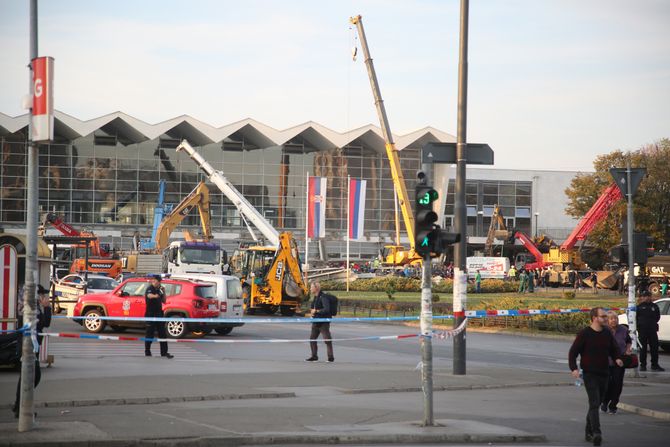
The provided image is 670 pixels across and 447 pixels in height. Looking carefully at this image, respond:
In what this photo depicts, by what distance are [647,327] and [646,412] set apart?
24.8 feet

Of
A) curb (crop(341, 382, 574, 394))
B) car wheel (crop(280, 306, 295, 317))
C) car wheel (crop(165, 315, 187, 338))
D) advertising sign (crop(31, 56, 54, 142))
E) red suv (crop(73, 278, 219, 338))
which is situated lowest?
car wheel (crop(280, 306, 295, 317))

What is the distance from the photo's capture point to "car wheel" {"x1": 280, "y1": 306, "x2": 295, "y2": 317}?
44750 millimetres

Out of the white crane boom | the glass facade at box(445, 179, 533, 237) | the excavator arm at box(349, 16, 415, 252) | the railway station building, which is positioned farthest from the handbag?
the glass facade at box(445, 179, 533, 237)

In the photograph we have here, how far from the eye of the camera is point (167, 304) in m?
27.2

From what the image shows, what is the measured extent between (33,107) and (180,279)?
17.3m

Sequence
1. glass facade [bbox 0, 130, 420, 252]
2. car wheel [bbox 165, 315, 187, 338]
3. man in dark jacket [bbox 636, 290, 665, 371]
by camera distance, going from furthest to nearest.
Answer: glass facade [bbox 0, 130, 420, 252] → car wheel [bbox 165, 315, 187, 338] → man in dark jacket [bbox 636, 290, 665, 371]

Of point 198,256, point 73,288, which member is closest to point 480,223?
point 198,256

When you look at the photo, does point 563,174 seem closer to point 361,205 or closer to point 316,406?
point 361,205

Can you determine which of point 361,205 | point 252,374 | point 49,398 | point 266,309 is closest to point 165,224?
point 361,205

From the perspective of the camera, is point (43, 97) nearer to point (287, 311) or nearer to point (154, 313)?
point (154, 313)

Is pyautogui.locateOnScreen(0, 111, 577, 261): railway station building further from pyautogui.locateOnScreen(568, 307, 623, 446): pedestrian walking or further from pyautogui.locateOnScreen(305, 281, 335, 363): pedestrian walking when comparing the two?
pyautogui.locateOnScreen(568, 307, 623, 446): pedestrian walking

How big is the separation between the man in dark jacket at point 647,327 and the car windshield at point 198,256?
103ft

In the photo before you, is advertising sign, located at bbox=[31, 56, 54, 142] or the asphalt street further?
the asphalt street

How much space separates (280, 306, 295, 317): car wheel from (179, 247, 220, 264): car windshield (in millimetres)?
7581
